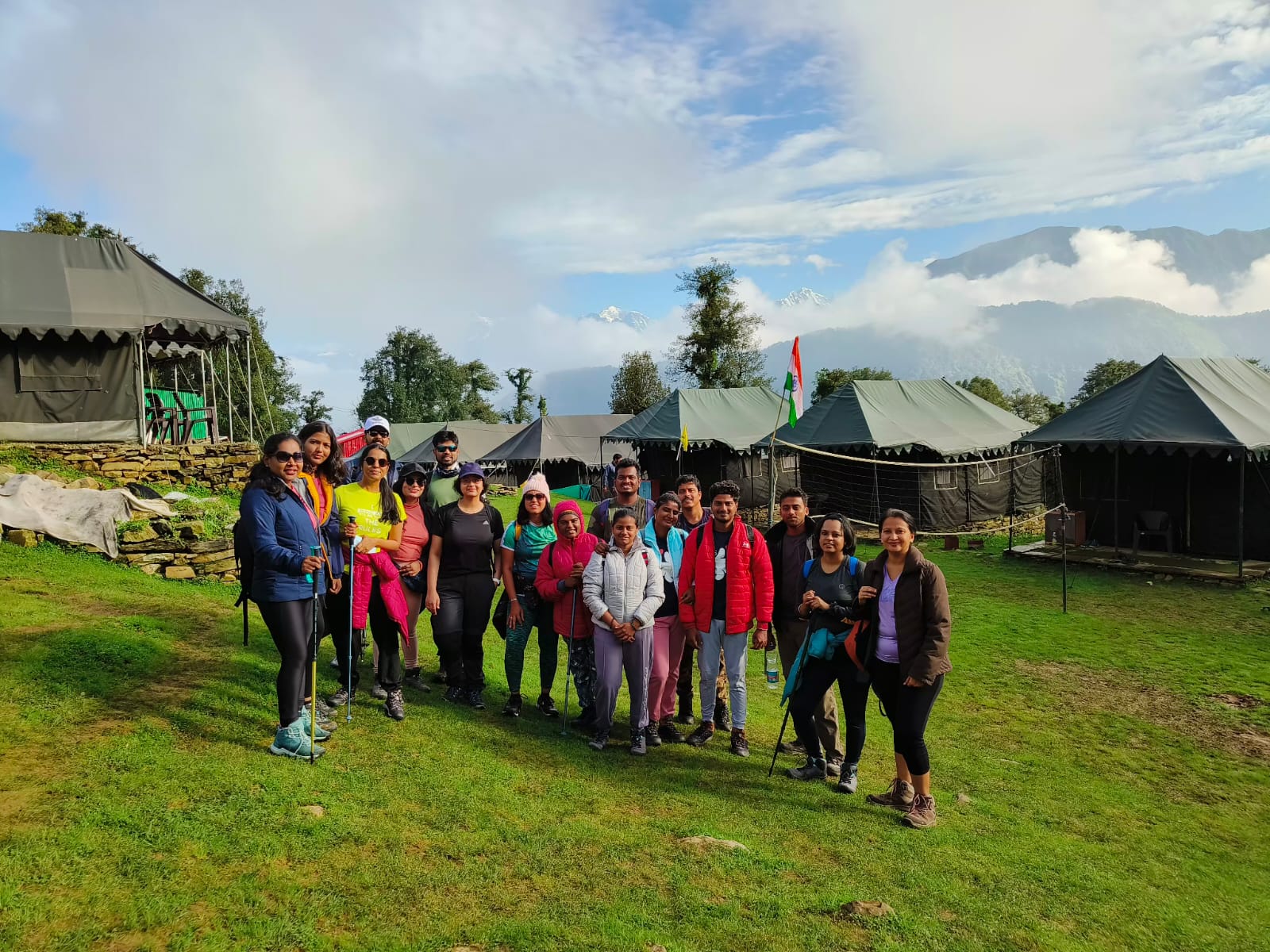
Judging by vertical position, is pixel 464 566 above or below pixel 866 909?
above

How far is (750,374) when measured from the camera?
4728 centimetres

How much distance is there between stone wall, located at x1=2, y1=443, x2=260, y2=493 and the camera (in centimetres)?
1341

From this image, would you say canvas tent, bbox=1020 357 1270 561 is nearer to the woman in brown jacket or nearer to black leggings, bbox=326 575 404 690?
the woman in brown jacket

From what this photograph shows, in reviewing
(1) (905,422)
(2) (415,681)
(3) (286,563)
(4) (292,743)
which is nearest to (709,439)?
(1) (905,422)

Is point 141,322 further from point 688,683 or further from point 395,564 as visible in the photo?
point 688,683

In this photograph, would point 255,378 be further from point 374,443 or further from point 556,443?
point 374,443

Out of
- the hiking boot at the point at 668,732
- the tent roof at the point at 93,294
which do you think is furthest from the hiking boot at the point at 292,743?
the tent roof at the point at 93,294

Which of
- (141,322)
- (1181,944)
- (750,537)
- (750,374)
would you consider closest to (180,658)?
(750,537)

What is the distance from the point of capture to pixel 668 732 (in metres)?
5.58

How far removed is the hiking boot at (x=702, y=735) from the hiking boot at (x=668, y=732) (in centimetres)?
9

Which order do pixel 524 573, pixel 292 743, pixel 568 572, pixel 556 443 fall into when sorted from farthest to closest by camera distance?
pixel 556 443 → pixel 524 573 → pixel 568 572 → pixel 292 743

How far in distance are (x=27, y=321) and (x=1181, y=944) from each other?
16.3 meters

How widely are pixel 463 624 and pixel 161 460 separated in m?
10.8

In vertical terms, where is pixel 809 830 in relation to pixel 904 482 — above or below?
below
